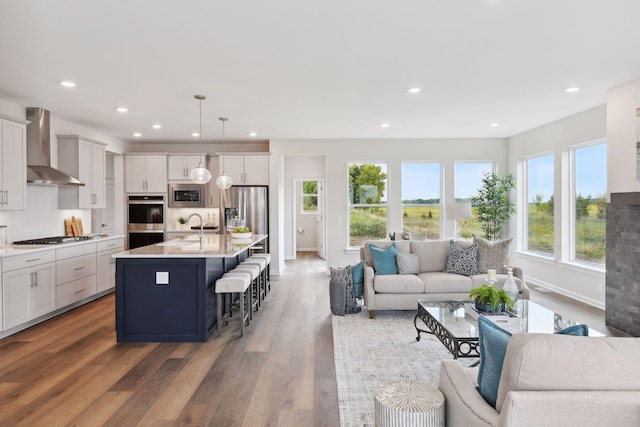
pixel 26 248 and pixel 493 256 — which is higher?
pixel 26 248

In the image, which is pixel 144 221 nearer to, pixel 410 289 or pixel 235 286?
pixel 235 286

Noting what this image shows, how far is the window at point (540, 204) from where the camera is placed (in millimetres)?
6265

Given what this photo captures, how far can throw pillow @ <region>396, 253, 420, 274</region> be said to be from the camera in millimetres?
4891

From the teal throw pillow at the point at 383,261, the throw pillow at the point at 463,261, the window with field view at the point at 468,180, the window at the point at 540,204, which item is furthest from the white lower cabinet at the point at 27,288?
the window at the point at 540,204

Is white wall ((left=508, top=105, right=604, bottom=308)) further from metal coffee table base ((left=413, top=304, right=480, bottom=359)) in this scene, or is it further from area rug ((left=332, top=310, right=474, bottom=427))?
metal coffee table base ((left=413, top=304, right=480, bottom=359))

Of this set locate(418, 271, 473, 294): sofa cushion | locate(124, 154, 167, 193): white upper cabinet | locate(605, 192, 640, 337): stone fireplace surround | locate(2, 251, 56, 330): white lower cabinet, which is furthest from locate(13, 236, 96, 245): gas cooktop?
locate(605, 192, 640, 337): stone fireplace surround

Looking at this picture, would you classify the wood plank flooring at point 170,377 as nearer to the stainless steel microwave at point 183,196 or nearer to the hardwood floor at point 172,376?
the hardwood floor at point 172,376

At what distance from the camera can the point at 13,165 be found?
14.5 ft

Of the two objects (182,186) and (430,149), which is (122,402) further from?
(430,149)

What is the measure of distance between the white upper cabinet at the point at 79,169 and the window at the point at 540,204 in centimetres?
732

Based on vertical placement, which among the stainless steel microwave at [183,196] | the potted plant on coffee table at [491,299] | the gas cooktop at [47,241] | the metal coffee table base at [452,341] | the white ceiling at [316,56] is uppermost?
the white ceiling at [316,56]

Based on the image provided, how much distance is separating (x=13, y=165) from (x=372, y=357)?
4.55m

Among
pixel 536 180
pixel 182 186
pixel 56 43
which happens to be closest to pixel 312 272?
pixel 182 186

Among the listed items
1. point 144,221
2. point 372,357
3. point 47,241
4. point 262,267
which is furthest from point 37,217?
point 372,357
